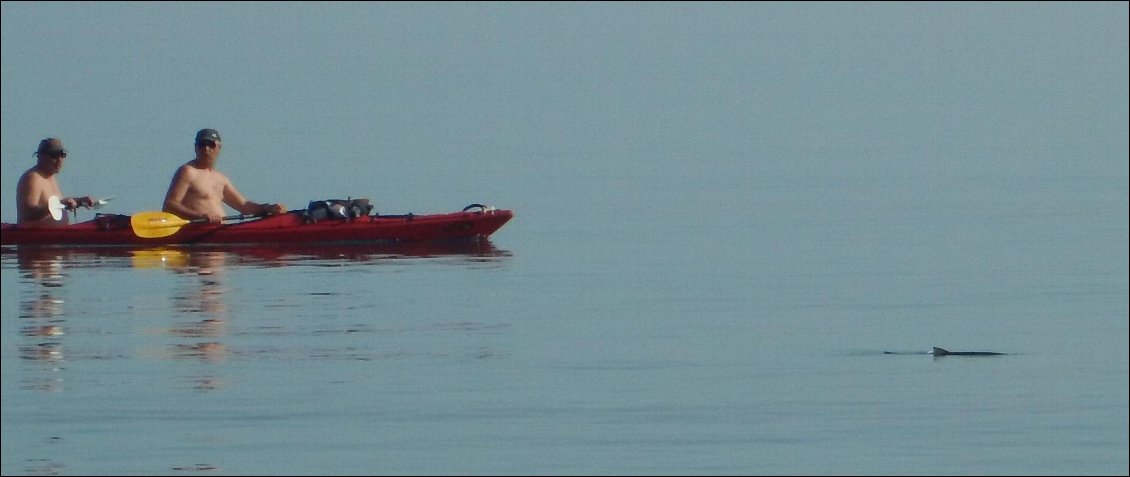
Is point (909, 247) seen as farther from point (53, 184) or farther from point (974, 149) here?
point (974, 149)

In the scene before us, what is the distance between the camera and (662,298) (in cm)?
1542

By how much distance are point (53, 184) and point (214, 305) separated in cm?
396

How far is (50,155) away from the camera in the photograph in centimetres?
1783

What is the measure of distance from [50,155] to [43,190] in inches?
18.4

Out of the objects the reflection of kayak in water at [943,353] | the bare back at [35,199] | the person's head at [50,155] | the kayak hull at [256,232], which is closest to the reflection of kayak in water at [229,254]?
the kayak hull at [256,232]

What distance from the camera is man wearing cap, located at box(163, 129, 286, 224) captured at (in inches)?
722

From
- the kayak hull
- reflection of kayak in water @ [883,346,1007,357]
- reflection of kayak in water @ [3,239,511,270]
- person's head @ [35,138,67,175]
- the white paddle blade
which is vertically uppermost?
person's head @ [35,138,67,175]

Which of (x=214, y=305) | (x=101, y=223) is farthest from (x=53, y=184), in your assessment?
(x=214, y=305)

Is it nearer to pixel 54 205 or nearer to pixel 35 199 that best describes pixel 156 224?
pixel 54 205

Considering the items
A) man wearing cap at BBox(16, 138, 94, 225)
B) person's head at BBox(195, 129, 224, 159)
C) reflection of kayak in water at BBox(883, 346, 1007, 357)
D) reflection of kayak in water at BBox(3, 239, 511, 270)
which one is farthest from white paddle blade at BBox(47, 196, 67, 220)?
reflection of kayak in water at BBox(883, 346, 1007, 357)

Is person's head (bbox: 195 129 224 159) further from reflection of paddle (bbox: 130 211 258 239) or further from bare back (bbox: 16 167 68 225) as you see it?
bare back (bbox: 16 167 68 225)

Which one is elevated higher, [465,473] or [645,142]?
[645,142]

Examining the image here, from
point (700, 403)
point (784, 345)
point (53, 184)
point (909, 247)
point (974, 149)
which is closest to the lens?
point (700, 403)

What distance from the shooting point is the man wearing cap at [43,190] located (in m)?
17.8
